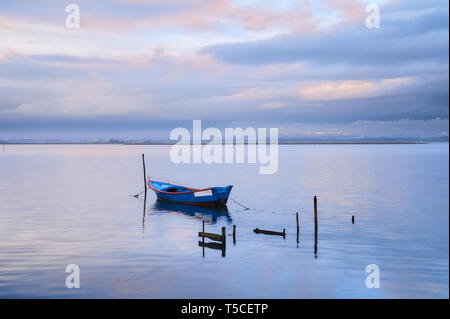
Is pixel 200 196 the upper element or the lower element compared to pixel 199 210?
upper

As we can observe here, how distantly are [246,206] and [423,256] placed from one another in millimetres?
26471

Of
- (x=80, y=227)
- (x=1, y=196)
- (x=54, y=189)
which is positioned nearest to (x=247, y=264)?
(x=80, y=227)

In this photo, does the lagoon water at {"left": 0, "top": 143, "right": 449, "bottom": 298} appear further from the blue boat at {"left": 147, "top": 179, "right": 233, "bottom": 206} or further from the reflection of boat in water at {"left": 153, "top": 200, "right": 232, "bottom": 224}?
the blue boat at {"left": 147, "top": 179, "right": 233, "bottom": 206}

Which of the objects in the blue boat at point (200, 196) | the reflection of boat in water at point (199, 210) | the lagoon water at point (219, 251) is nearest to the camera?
the lagoon water at point (219, 251)

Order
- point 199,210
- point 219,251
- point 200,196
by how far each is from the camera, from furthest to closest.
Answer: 1. point 200,196
2. point 199,210
3. point 219,251

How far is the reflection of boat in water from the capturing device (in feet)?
146

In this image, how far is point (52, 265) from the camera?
85.1 feet

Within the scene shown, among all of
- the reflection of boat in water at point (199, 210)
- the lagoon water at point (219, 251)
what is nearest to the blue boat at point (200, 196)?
the reflection of boat in water at point (199, 210)

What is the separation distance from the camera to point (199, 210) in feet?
158

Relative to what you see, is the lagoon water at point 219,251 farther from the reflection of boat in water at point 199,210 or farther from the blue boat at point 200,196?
the blue boat at point 200,196

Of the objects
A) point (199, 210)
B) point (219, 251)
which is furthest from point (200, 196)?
point (219, 251)

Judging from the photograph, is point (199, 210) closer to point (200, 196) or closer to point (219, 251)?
point (200, 196)

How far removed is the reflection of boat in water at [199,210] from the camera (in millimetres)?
44588
